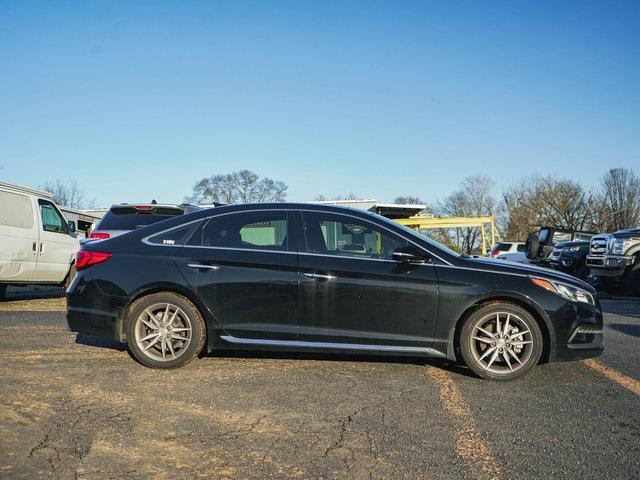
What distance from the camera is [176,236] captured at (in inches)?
205

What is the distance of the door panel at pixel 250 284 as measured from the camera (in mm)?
4898

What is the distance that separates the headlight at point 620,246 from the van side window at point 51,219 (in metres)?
12.6

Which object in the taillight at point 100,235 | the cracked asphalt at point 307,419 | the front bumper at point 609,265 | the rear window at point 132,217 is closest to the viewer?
the cracked asphalt at point 307,419

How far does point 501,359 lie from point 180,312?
2.88 meters

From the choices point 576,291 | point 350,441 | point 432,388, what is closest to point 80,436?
point 350,441

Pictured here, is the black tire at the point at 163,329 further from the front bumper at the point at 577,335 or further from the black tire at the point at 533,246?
the black tire at the point at 533,246

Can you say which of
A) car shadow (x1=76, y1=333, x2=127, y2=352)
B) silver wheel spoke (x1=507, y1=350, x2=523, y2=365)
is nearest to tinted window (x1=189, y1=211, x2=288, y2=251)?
car shadow (x1=76, y1=333, x2=127, y2=352)

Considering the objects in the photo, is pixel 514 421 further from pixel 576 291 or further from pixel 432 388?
pixel 576 291

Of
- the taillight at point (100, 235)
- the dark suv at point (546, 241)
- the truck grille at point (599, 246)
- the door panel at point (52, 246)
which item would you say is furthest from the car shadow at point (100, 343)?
the dark suv at point (546, 241)

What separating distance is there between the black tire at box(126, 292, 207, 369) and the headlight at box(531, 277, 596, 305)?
9.97 feet

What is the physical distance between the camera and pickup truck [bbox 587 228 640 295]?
1311cm

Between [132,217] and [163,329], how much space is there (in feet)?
Answer: 15.0

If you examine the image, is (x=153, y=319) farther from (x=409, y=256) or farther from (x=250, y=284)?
(x=409, y=256)

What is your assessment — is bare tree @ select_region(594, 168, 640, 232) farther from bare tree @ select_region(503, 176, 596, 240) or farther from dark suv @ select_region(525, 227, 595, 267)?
dark suv @ select_region(525, 227, 595, 267)
